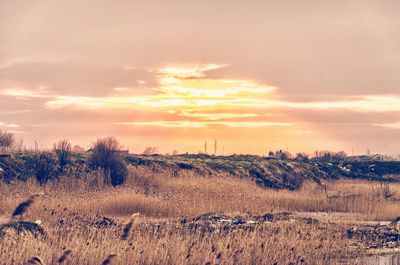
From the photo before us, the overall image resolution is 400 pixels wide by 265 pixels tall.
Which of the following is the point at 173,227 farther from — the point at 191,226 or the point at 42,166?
the point at 42,166

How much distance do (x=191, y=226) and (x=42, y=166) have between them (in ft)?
50.6

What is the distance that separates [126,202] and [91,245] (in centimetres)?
990

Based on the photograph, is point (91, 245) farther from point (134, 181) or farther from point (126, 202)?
point (134, 181)

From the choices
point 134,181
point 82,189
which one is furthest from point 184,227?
point 134,181

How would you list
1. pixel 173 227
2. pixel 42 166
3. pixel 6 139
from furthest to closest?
pixel 6 139, pixel 42 166, pixel 173 227

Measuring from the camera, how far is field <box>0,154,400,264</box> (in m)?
12.0

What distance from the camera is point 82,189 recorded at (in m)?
26.6

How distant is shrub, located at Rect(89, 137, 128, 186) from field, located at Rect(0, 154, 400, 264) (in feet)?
2.33

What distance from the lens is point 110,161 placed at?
3366 cm

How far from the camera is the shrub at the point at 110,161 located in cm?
3281

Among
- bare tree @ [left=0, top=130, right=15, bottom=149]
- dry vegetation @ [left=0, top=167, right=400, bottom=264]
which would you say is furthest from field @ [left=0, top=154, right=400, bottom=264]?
bare tree @ [left=0, top=130, right=15, bottom=149]

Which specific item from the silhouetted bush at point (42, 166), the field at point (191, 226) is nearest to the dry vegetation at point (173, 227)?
the field at point (191, 226)

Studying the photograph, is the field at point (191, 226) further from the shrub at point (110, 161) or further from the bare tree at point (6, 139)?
the bare tree at point (6, 139)

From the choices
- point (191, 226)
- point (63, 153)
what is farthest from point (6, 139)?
point (191, 226)
